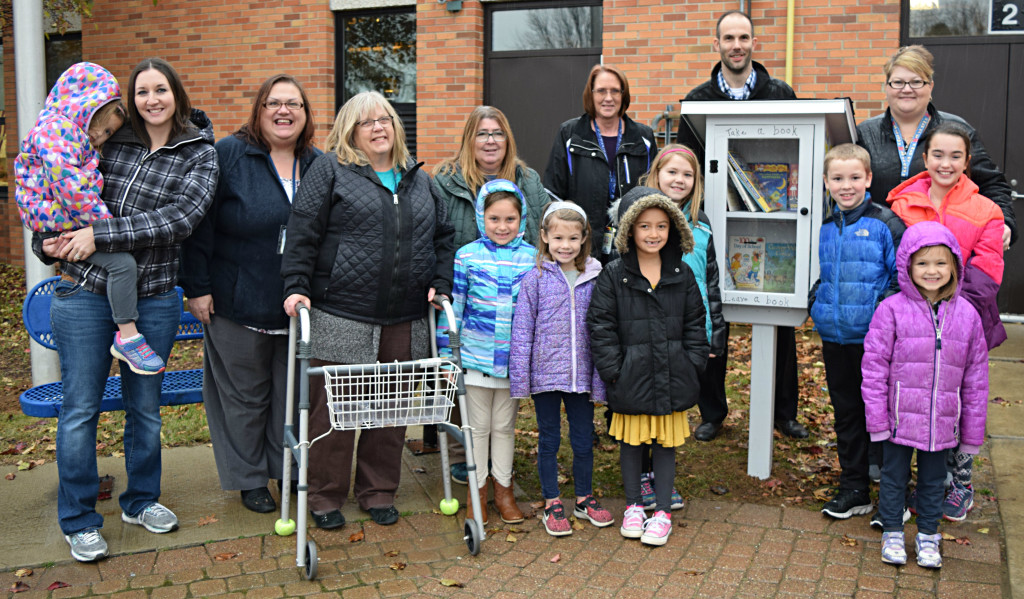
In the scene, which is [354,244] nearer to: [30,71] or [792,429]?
[30,71]

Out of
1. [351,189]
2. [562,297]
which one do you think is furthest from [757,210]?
[351,189]

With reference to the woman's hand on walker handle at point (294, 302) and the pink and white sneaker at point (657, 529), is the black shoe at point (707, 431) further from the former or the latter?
the woman's hand on walker handle at point (294, 302)

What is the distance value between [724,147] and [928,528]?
2110 mm

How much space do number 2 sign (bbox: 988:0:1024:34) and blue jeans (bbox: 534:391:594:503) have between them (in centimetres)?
591

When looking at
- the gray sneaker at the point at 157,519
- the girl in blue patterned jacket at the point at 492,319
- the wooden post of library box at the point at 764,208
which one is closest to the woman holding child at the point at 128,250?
the gray sneaker at the point at 157,519

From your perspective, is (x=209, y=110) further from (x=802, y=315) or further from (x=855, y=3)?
(x=802, y=315)

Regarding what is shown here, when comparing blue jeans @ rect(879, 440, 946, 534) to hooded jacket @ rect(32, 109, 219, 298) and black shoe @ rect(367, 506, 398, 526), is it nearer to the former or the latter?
black shoe @ rect(367, 506, 398, 526)

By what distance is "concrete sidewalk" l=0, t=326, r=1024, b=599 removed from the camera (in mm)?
4043

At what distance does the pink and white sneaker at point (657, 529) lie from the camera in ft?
14.6

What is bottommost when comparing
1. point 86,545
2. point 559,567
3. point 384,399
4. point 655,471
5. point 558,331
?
point 559,567

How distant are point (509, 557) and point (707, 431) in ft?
6.91

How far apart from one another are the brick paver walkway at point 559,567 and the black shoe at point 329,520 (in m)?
0.04

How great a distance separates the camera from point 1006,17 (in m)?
8.22

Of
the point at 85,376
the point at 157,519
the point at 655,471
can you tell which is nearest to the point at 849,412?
the point at 655,471
